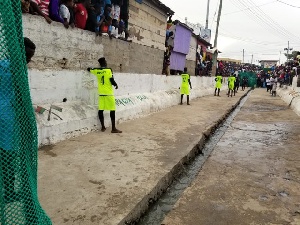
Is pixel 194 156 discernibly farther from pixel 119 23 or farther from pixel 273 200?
pixel 119 23

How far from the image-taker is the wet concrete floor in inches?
119

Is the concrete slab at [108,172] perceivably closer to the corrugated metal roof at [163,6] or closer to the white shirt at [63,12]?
the white shirt at [63,12]

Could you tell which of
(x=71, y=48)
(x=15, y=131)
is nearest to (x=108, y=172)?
(x=15, y=131)

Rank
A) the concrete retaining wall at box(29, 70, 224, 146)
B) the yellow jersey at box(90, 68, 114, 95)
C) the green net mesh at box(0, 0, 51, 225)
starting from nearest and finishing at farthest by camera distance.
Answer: the green net mesh at box(0, 0, 51, 225)
the concrete retaining wall at box(29, 70, 224, 146)
the yellow jersey at box(90, 68, 114, 95)

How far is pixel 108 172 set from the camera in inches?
152

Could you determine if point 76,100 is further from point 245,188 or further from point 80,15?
point 245,188

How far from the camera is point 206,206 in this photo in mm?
3252

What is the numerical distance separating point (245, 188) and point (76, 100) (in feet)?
13.0

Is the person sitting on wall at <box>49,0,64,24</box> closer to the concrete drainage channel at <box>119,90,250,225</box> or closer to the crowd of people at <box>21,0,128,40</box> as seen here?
the crowd of people at <box>21,0,128,40</box>

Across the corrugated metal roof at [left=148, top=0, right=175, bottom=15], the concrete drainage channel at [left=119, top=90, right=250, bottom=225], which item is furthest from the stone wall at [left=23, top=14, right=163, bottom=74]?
the concrete drainage channel at [left=119, top=90, right=250, bottom=225]

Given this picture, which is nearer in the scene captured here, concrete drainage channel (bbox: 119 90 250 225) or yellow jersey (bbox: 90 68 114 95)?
concrete drainage channel (bbox: 119 90 250 225)

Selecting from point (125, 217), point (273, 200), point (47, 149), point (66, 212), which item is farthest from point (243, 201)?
point (47, 149)

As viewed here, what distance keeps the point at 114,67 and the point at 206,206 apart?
6.31 meters

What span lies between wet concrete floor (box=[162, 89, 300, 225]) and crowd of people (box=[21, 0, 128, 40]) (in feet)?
14.1
